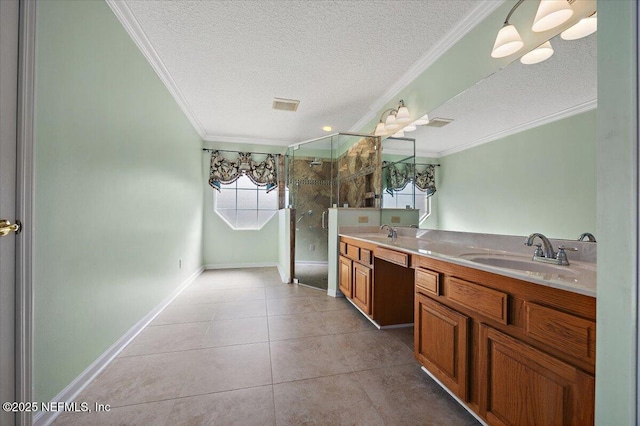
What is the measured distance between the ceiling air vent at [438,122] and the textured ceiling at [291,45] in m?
0.63

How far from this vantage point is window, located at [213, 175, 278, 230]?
16.1 ft

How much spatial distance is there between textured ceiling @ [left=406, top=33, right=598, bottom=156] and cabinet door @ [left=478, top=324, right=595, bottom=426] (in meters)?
1.15

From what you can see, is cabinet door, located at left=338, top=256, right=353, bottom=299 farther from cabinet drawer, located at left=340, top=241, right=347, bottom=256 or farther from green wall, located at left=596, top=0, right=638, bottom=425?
green wall, located at left=596, top=0, right=638, bottom=425

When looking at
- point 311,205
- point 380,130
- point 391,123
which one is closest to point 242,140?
point 311,205

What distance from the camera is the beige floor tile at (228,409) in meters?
1.24

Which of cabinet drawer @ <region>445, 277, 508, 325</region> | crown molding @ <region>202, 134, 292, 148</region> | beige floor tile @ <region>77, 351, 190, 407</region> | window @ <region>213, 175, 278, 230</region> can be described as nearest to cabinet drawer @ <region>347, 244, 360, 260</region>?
cabinet drawer @ <region>445, 277, 508, 325</region>

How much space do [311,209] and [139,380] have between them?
2920 millimetres

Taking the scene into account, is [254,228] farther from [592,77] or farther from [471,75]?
[592,77]

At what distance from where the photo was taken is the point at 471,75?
1.90 m

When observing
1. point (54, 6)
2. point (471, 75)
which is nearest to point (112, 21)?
point (54, 6)

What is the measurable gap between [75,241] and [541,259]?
2.50 metres

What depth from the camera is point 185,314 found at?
2604 millimetres

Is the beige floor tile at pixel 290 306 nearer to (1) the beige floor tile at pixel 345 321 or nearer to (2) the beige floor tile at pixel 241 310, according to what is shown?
(2) the beige floor tile at pixel 241 310

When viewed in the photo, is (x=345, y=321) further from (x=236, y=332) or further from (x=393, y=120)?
(x=393, y=120)
